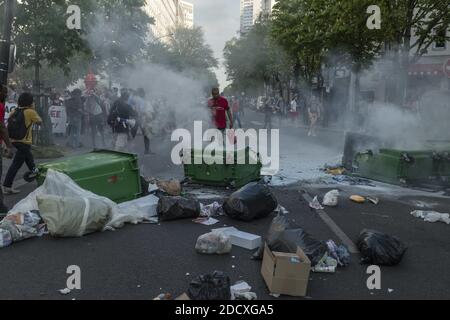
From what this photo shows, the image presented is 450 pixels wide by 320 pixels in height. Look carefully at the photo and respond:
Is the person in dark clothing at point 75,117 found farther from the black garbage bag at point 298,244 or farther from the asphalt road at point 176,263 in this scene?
the black garbage bag at point 298,244

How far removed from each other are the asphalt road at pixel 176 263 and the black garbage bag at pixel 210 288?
268mm

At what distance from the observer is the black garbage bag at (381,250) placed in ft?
14.6

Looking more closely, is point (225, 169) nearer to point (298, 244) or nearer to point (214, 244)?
point (214, 244)

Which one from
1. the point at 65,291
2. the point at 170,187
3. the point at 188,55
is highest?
the point at 188,55

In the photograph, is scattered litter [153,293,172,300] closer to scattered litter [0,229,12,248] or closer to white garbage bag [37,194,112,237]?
white garbage bag [37,194,112,237]

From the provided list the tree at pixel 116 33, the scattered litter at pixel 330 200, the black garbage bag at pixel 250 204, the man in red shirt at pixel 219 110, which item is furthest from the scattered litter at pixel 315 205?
the tree at pixel 116 33

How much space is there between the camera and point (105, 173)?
619 cm

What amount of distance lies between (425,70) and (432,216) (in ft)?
75.2

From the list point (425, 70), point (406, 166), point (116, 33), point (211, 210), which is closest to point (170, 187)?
point (211, 210)

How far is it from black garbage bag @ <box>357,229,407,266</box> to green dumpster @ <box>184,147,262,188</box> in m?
3.33

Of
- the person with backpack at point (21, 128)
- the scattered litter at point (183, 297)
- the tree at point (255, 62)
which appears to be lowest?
the scattered litter at point (183, 297)

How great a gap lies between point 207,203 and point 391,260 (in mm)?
3089

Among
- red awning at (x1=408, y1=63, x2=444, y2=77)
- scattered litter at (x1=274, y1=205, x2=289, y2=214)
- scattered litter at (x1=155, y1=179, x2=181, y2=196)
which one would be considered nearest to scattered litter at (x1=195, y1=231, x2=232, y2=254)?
scattered litter at (x1=274, y1=205, x2=289, y2=214)
